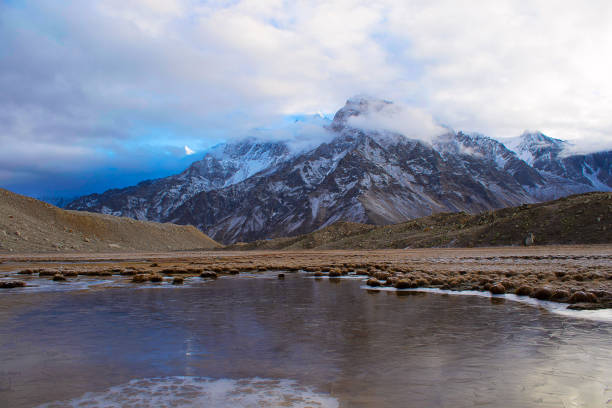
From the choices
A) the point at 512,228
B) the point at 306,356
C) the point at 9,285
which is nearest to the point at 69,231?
the point at 9,285

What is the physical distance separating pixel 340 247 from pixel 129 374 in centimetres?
12051

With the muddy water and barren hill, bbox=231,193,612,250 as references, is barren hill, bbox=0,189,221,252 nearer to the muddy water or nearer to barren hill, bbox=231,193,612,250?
barren hill, bbox=231,193,612,250

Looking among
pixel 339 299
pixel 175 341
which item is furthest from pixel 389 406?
pixel 339 299

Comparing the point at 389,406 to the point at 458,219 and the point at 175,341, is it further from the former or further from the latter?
the point at 458,219

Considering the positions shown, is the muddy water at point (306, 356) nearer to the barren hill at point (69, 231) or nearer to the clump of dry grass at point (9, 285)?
the clump of dry grass at point (9, 285)

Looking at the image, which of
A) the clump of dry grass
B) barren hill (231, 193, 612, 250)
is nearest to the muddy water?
the clump of dry grass

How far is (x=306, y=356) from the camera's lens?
1185 cm

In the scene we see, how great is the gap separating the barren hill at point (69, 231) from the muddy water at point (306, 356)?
113 m

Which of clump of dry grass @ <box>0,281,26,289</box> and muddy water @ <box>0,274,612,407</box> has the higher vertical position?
muddy water @ <box>0,274,612,407</box>

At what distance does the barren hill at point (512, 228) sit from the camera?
81.1 metres

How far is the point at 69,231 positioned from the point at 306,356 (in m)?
154

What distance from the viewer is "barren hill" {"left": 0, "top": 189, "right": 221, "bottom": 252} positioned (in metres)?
118

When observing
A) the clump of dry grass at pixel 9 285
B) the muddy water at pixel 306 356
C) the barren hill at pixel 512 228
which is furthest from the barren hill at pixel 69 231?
the muddy water at pixel 306 356

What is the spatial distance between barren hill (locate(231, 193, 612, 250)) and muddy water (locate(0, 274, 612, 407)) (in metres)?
73.1
